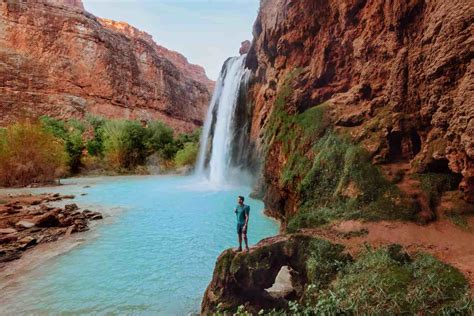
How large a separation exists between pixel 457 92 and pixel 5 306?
25.3 ft

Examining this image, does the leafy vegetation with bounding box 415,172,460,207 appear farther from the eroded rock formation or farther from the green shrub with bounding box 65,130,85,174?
the green shrub with bounding box 65,130,85,174

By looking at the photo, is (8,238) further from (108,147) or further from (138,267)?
(108,147)

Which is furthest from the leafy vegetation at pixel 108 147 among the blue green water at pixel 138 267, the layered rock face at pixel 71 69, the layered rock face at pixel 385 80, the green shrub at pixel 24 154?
the layered rock face at pixel 385 80

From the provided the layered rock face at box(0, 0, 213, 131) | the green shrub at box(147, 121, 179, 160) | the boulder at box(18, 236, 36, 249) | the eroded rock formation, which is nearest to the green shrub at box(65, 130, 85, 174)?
the layered rock face at box(0, 0, 213, 131)

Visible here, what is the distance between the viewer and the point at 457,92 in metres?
4.76

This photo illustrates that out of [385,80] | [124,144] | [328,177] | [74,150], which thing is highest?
[385,80]

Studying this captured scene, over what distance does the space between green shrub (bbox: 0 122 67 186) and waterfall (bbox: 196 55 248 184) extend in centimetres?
1079

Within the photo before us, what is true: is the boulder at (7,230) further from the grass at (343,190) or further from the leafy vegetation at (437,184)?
the leafy vegetation at (437,184)

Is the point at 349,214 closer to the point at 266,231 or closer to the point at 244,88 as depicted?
the point at 266,231

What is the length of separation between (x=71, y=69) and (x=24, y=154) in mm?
22130

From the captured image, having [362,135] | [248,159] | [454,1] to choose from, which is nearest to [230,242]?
[362,135]

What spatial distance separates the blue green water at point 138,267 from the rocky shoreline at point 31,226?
82 centimetres

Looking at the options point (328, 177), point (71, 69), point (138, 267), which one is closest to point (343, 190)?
point (328, 177)

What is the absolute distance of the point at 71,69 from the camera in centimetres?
3528
